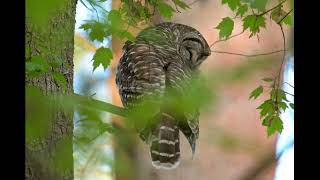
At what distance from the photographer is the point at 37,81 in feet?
4.14

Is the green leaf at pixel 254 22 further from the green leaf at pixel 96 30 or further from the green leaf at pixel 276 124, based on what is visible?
the green leaf at pixel 96 30

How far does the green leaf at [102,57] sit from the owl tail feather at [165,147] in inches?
11.2

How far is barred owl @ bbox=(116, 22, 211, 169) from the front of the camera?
4.87ft

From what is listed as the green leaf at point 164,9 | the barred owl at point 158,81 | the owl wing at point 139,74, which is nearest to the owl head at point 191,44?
the barred owl at point 158,81

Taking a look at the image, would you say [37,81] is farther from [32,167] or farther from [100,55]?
[32,167]

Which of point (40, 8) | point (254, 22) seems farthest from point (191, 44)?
point (40, 8)

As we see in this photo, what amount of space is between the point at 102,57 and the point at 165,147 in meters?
0.35

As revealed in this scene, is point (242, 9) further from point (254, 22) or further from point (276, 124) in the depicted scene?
point (276, 124)

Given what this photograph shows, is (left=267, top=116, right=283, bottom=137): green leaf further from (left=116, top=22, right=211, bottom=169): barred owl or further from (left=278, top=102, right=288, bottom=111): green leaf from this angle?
(left=116, top=22, right=211, bottom=169): barred owl

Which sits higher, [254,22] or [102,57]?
[254,22]

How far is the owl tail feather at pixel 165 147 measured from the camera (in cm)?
149

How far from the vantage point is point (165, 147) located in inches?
59.0

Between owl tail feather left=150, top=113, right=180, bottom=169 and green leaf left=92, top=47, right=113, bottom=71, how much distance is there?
285 mm
